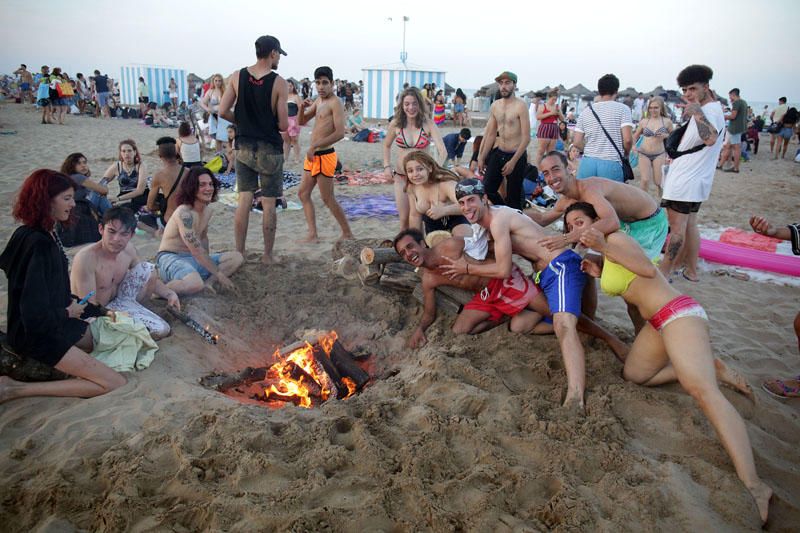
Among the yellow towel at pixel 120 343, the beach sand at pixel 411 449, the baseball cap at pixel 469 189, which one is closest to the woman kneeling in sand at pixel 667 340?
the beach sand at pixel 411 449

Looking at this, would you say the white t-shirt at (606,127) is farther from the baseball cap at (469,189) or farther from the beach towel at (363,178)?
the beach towel at (363,178)

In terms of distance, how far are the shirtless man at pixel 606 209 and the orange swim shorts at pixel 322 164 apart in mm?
2688

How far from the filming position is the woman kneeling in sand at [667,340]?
2.59m

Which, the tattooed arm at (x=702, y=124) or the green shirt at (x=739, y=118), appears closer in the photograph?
the tattooed arm at (x=702, y=124)

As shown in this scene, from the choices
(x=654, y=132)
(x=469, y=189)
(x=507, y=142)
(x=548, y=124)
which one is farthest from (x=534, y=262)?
(x=548, y=124)

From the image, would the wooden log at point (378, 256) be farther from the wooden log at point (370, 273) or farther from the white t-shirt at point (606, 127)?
the white t-shirt at point (606, 127)

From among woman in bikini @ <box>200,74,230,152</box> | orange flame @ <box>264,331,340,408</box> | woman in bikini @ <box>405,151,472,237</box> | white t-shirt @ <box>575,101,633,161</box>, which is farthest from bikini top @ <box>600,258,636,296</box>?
woman in bikini @ <box>200,74,230,152</box>

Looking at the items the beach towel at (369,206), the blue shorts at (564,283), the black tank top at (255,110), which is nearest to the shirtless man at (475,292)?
the blue shorts at (564,283)

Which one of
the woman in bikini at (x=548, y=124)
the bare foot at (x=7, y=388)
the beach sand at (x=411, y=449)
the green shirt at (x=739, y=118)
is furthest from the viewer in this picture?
the green shirt at (x=739, y=118)

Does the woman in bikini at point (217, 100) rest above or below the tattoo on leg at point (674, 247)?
above

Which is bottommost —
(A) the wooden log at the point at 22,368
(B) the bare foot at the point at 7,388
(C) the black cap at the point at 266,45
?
(B) the bare foot at the point at 7,388

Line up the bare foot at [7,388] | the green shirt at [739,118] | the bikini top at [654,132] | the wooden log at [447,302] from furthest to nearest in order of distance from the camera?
the green shirt at [739,118] → the bikini top at [654,132] → the wooden log at [447,302] → the bare foot at [7,388]

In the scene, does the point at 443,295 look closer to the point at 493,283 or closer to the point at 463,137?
the point at 493,283

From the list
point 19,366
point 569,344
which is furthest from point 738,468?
point 19,366
